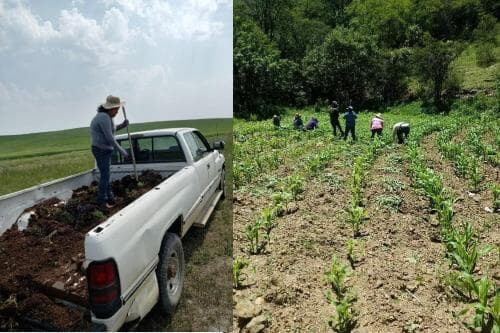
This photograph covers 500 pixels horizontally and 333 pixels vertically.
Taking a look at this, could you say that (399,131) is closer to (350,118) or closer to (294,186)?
(350,118)

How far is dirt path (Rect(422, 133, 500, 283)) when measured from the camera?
3457 millimetres

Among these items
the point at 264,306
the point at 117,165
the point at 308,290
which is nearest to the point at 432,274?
the point at 308,290

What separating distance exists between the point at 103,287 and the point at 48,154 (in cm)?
385

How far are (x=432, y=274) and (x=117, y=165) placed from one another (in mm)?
2614

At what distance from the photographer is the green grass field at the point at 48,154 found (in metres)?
3.99

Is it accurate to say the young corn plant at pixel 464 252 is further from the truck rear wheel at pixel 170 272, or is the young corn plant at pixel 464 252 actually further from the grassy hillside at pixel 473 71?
the grassy hillside at pixel 473 71

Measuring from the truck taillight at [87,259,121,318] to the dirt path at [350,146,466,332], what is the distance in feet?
5.17

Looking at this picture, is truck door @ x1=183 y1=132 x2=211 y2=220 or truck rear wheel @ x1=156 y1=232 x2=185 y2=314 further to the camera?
truck door @ x1=183 y1=132 x2=211 y2=220

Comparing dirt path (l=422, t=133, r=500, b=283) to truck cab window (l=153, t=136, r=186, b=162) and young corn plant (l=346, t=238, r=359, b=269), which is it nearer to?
young corn plant (l=346, t=238, r=359, b=269)

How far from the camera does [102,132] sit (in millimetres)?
2725

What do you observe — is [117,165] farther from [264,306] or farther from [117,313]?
[117,313]

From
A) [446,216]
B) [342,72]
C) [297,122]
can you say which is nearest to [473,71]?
[342,72]

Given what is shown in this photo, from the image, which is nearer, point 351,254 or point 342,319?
point 342,319

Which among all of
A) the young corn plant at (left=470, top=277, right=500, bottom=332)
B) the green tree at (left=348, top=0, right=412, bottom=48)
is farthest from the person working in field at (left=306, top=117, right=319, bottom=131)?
the green tree at (left=348, top=0, right=412, bottom=48)
